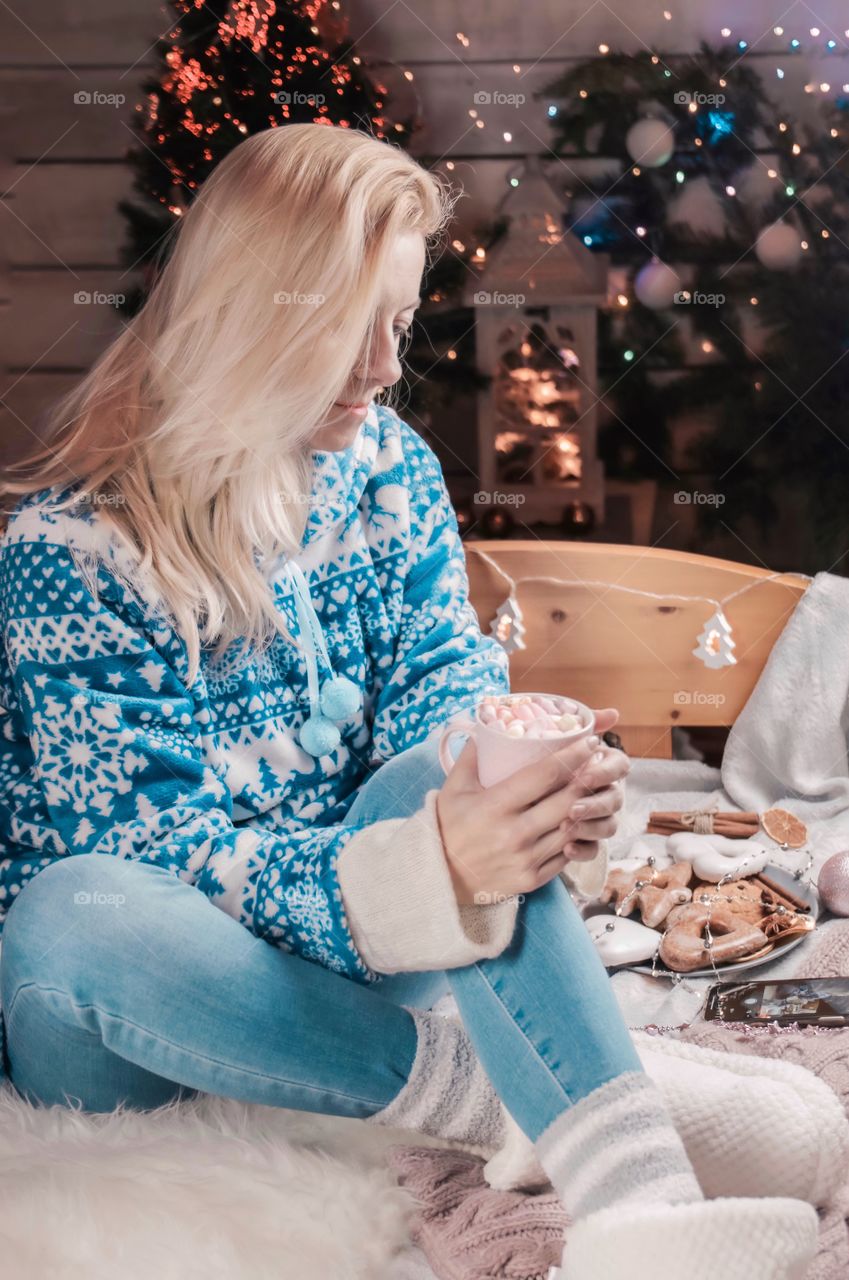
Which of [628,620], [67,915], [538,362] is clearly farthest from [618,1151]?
[538,362]

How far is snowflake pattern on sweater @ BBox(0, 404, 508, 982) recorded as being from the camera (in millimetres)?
1037

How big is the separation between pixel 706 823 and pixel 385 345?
2.85 feet

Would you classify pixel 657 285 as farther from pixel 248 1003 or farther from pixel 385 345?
pixel 248 1003

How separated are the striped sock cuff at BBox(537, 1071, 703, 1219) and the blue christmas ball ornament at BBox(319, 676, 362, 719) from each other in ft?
1.55

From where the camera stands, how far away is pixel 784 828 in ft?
5.56

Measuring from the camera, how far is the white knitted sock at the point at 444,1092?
1012mm

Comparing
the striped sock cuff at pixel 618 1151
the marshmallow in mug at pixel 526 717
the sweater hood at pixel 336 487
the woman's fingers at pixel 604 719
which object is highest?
the sweater hood at pixel 336 487

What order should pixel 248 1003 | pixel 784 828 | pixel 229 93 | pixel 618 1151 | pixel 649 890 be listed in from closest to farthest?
pixel 618 1151 → pixel 248 1003 → pixel 649 890 → pixel 784 828 → pixel 229 93

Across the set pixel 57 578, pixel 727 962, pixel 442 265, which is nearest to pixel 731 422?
pixel 442 265

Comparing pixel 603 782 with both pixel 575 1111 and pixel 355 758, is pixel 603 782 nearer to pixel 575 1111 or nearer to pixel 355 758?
pixel 575 1111

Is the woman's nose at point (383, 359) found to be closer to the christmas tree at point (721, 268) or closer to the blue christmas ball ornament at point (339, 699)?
the blue christmas ball ornament at point (339, 699)

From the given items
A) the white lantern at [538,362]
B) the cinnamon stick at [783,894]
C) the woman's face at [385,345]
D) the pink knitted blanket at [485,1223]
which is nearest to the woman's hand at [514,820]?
the pink knitted blanket at [485,1223]

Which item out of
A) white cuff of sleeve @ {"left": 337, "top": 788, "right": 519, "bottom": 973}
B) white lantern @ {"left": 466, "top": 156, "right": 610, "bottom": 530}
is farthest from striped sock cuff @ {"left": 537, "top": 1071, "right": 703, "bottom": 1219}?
white lantern @ {"left": 466, "top": 156, "right": 610, "bottom": 530}

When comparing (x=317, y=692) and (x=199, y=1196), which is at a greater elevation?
(x=317, y=692)
